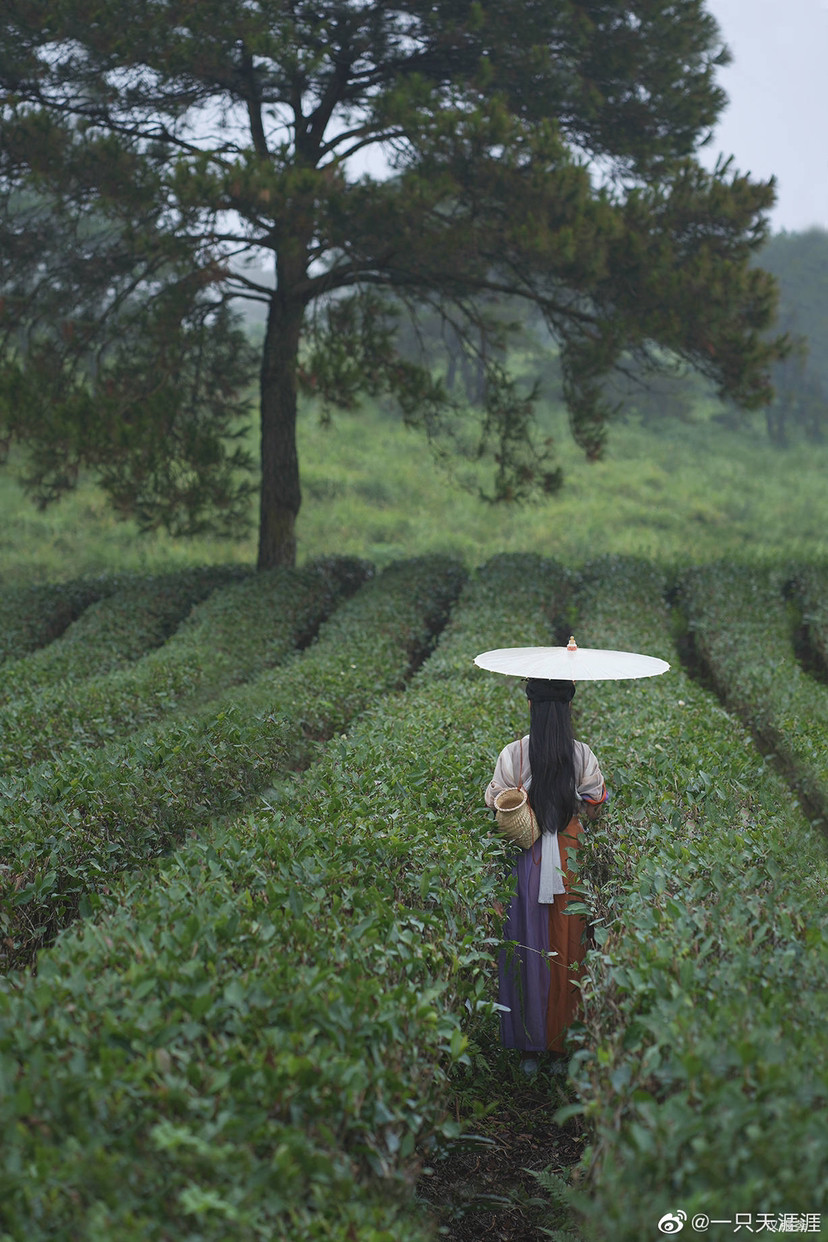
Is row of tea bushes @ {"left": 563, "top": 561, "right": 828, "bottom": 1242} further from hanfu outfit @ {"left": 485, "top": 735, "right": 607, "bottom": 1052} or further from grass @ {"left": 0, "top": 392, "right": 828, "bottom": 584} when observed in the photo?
grass @ {"left": 0, "top": 392, "right": 828, "bottom": 584}

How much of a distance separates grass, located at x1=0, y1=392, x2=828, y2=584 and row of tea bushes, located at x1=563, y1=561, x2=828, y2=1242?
15665 mm

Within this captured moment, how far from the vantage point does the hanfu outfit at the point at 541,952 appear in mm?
4422

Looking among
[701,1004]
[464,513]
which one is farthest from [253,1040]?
[464,513]

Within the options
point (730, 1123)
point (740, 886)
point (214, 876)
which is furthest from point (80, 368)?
point (730, 1123)

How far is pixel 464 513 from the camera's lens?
3169 cm

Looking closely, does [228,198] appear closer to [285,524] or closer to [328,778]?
[285,524]

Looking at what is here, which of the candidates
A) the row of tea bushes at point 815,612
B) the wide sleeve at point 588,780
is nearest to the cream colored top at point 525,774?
the wide sleeve at point 588,780

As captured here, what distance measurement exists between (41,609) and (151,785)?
376 inches

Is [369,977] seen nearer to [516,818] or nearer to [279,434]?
[516,818]

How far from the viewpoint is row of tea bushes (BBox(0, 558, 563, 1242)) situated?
2.31m

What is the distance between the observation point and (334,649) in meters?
10.7

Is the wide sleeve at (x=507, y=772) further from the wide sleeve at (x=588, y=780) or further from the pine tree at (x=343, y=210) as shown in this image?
the pine tree at (x=343, y=210)

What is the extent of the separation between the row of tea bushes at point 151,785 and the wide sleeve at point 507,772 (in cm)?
186

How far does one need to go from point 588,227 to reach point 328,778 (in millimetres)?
9331
